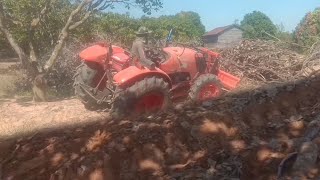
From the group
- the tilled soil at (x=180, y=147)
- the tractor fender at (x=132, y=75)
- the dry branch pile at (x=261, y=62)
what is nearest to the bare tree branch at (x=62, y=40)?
the tractor fender at (x=132, y=75)

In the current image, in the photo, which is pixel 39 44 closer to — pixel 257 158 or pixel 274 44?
pixel 274 44

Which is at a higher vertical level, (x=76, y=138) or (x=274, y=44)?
(x=274, y=44)

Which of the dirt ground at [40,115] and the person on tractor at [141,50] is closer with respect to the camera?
the person on tractor at [141,50]

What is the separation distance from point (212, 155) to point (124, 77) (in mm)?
3418

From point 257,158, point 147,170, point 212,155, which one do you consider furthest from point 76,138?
point 257,158

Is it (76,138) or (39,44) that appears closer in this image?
(76,138)

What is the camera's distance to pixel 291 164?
2953mm

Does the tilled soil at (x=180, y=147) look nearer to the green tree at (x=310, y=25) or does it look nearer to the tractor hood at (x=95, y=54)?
the tractor hood at (x=95, y=54)

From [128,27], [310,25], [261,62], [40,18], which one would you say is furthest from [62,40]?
[310,25]

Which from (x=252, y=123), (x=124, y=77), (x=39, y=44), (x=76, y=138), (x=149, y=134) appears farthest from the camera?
(x=39, y=44)

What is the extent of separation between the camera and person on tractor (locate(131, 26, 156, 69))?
6602 mm

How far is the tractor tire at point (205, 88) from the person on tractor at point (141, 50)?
1238 millimetres

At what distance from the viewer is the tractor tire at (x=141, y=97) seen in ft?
21.1

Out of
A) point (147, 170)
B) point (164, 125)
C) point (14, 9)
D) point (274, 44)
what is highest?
point (14, 9)
